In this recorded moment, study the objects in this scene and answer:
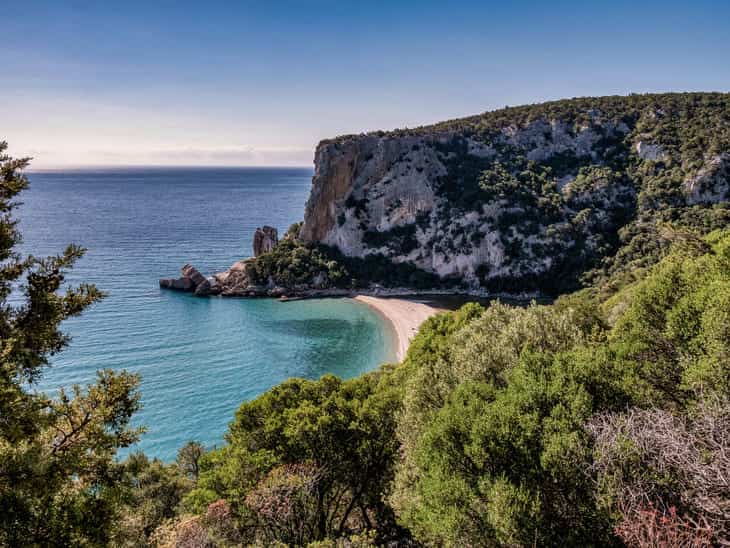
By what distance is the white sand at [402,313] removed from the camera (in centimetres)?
4850

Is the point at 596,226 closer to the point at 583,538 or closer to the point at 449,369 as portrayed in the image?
the point at 449,369

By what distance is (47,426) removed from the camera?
6.02 meters

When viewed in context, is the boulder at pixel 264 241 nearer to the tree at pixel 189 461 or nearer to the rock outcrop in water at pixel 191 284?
the rock outcrop in water at pixel 191 284

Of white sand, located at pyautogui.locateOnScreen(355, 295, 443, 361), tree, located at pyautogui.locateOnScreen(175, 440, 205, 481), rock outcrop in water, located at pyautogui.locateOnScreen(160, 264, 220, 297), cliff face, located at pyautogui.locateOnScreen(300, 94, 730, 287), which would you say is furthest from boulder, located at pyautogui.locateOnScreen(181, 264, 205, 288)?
tree, located at pyautogui.locateOnScreen(175, 440, 205, 481)

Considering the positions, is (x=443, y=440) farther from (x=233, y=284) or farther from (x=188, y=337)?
(x=233, y=284)

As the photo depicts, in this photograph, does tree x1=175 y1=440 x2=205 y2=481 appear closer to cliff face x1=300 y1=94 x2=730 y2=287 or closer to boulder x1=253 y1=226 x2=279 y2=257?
boulder x1=253 y1=226 x2=279 y2=257

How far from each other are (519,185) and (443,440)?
69.4 metres

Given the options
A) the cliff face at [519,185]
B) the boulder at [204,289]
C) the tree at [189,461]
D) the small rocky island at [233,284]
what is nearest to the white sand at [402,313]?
the small rocky island at [233,284]

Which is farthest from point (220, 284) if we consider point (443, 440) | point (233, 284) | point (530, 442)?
point (530, 442)

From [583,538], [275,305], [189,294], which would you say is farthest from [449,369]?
[189,294]

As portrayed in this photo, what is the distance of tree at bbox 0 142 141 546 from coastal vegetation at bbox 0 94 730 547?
3 cm

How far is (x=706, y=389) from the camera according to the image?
8594 millimetres

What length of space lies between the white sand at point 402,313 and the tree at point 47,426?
38969 millimetres

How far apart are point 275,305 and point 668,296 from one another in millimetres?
53073
